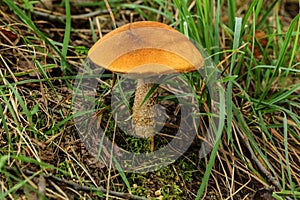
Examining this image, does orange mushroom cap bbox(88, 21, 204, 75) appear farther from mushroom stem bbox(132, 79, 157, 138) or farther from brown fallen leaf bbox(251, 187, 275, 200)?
brown fallen leaf bbox(251, 187, 275, 200)

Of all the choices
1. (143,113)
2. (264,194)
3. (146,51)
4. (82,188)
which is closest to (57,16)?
(143,113)

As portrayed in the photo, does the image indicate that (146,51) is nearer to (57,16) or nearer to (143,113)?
(143,113)

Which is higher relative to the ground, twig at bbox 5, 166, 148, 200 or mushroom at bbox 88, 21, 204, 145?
mushroom at bbox 88, 21, 204, 145

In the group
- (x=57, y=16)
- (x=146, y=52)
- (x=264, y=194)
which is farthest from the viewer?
(x=57, y=16)

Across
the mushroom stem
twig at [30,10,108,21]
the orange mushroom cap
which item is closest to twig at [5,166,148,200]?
the mushroom stem

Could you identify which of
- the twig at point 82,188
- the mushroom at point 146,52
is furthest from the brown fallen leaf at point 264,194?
the mushroom at point 146,52

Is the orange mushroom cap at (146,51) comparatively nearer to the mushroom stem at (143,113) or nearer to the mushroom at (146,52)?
the mushroom at (146,52)
